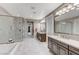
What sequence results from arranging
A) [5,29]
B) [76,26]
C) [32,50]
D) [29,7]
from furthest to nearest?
[5,29], [29,7], [32,50], [76,26]

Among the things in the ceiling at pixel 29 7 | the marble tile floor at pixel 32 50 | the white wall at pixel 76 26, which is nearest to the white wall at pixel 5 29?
the ceiling at pixel 29 7

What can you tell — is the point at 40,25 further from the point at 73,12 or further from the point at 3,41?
the point at 73,12

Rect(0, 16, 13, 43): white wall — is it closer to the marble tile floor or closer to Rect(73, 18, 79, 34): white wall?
the marble tile floor

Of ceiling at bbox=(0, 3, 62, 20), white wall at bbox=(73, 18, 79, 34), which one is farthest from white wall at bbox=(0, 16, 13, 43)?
white wall at bbox=(73, 18, 79, 34)

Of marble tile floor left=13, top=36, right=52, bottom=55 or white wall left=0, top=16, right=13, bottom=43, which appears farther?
white wall left=0, top=16, right=13, bottom=43

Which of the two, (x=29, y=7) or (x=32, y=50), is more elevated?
(x=29, y=7)

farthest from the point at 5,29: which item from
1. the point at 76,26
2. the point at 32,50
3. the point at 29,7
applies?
the point at 76,26

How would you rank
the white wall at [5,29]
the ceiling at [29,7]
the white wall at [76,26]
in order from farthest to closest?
the white wall at [5,29] → the ceiling at [29,7] → the white wall at [76,26]

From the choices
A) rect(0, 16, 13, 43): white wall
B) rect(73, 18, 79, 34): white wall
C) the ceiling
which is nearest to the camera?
rect(73, 18, 79, 34): white wall

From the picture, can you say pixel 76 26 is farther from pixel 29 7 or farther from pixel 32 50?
pixel 29 7

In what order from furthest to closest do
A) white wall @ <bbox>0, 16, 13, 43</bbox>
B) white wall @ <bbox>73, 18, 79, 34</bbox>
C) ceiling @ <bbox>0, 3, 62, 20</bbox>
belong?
white wall @ <bbox>0, 16, 13, 43</bbox> < ceiling @ <bbox>0, 3, 62, 20</bbox> < white wall @ <bbox>73, 18, 79, 34</bbox>

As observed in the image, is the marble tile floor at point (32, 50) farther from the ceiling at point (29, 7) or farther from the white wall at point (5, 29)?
the ceiling at point (29, 7)

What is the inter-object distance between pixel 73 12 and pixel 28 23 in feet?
34.0

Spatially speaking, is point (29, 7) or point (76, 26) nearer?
point (76, 26)
